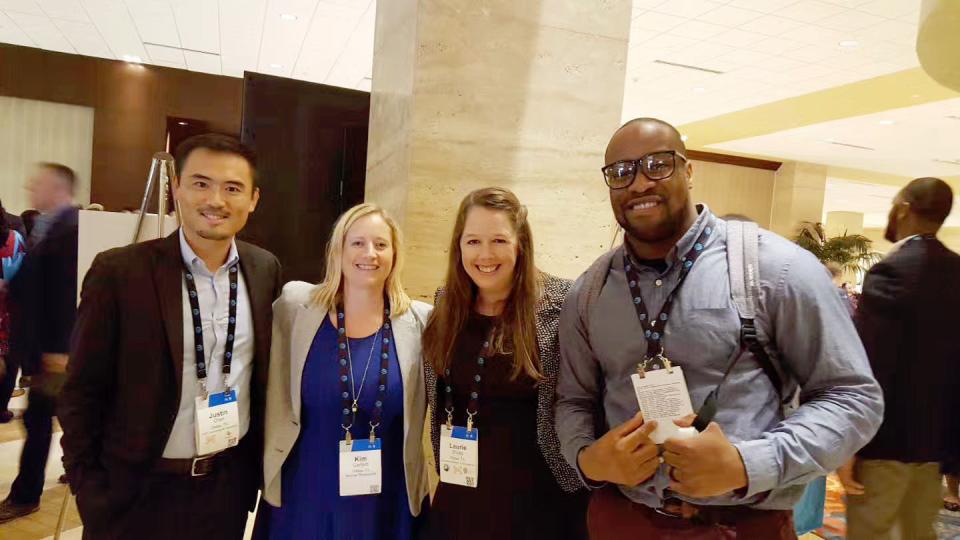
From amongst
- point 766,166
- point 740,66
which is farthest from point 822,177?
point 740,66

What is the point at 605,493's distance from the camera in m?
1.50

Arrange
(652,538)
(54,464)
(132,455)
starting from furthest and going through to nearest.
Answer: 1. (54,464)
2. (132,455)
3. (652,538)

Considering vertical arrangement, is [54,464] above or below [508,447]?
below

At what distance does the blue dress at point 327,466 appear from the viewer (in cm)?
188

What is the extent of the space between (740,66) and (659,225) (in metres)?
6.99

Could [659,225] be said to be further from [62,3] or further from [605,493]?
[62,3]

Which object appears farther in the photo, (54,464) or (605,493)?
(54,464)

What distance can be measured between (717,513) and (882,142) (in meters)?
11.8

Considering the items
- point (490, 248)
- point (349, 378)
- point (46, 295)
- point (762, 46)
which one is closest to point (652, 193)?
point (490, 248)

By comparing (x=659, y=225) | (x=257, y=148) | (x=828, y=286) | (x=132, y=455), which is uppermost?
(x=257, y=148)

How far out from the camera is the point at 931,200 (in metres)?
2.31

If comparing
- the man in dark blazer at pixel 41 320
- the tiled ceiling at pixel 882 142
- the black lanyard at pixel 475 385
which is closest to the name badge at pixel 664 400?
the black lanyard at pixel 475 385

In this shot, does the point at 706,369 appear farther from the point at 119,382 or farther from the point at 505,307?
the point at 119,382

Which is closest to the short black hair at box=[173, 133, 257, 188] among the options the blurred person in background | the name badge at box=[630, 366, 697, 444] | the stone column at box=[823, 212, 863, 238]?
the name badge at box=[630, 366, 697, 444]
